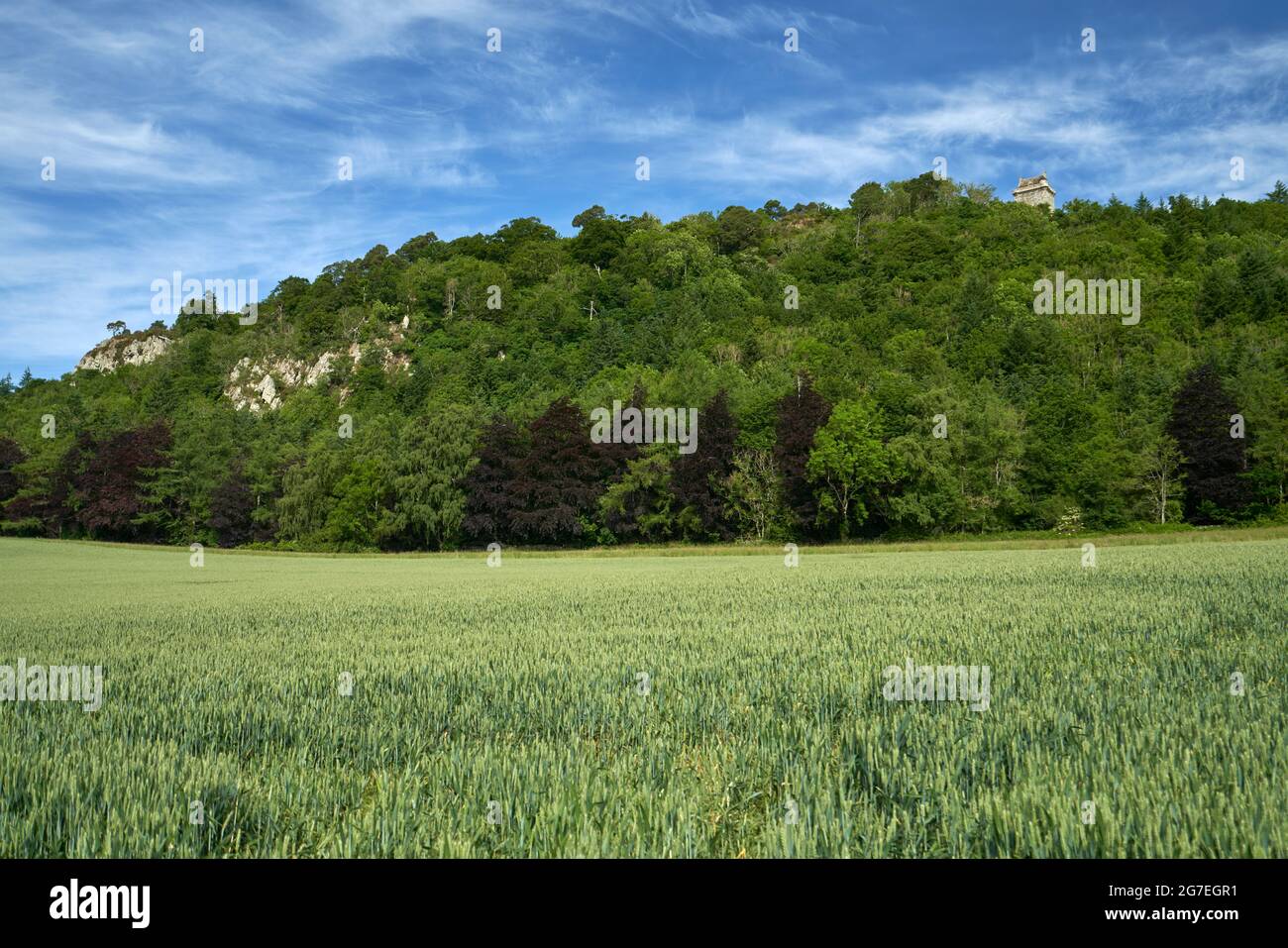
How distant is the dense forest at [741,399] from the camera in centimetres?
6694

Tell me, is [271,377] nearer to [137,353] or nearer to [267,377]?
[267,377]

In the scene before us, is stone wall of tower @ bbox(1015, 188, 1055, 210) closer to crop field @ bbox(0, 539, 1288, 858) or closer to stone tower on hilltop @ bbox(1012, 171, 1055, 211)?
stone tower on hilltop @ bbox(1012, 171, 1055, 211)

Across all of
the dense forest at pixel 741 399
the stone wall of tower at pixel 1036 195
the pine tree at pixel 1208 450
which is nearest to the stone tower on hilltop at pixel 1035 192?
the stone wall of tower at pixel 1036 195

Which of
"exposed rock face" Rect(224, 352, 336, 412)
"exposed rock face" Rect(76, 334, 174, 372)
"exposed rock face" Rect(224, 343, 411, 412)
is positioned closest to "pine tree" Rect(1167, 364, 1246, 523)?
"exposed rock face" Rect(224, 343, 411, 412)

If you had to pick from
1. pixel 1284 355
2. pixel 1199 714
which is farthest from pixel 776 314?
pixel 1199 714

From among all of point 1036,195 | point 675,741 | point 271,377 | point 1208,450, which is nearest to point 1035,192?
point 1036,195

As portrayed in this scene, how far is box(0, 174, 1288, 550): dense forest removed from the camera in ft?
220

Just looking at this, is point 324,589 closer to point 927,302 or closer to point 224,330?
point 927,302

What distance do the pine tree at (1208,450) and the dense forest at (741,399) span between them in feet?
0.72

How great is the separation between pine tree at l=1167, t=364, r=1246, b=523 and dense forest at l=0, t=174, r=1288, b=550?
0.72 ft

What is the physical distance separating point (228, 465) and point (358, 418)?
856 inches

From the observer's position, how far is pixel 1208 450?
2527 inches

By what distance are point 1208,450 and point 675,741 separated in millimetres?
75003

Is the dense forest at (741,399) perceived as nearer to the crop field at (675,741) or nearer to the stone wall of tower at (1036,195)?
the stone wall of tower at (1036,195)
